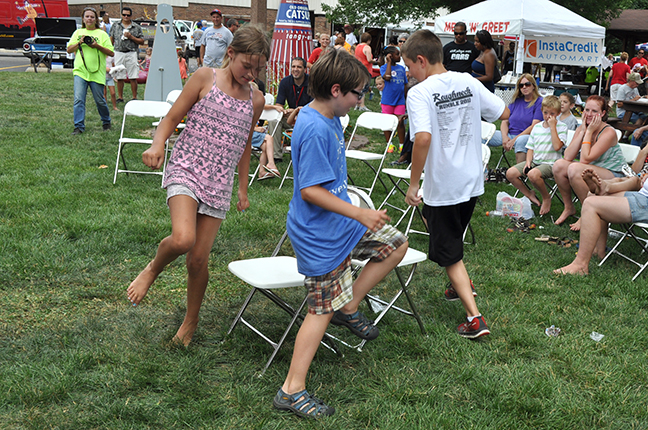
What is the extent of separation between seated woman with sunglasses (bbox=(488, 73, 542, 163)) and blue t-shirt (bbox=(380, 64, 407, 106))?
2403mm

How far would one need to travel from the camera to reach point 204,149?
304cm

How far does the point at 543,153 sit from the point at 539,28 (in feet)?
28.8

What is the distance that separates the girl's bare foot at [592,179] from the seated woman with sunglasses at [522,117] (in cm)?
230

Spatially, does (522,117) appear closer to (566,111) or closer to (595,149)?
(566,111)

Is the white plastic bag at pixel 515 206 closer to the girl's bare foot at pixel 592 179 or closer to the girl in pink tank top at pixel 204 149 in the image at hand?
the girl's bare foot at pixel 592 179

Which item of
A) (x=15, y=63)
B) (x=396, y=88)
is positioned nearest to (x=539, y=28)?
(x=396, y=88)

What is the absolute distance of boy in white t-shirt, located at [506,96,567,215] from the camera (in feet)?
21.5

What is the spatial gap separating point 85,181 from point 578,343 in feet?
17.7

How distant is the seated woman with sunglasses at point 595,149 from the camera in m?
5.70

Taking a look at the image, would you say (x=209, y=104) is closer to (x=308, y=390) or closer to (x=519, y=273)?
(x=308, y=390)

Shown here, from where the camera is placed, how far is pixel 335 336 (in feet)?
11.9

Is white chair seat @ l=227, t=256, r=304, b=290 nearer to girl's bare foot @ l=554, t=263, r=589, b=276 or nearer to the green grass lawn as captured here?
the green grass lawn

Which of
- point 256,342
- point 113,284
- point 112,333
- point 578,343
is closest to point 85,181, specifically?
point 113,284

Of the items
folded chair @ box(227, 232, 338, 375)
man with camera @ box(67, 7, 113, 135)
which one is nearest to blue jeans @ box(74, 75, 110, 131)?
man with camera @ box(67, 7, 113, 135)
